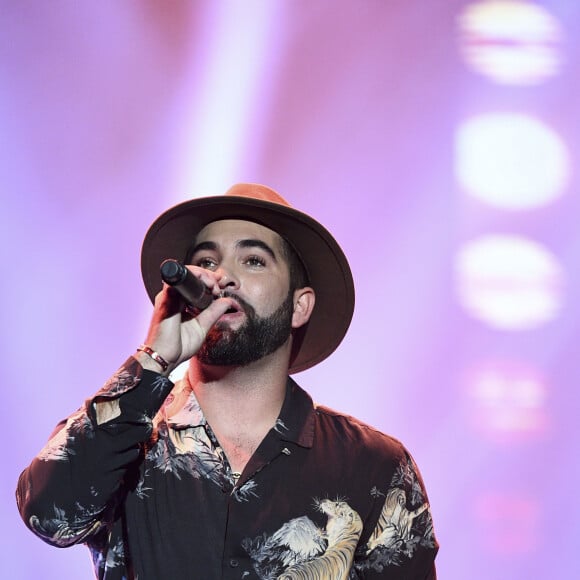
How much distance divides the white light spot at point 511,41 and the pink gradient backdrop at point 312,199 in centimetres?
4

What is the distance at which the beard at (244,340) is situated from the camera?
2.20m

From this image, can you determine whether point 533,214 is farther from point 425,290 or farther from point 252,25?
point 252,25

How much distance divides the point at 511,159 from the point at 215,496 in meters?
1.62

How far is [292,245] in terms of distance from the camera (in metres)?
2.50

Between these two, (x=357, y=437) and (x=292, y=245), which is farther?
(x=292, y=245)

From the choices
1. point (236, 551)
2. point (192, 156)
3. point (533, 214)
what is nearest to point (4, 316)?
point (192, 156)

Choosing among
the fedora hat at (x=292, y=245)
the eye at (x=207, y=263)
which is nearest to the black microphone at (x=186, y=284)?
the eye at (x=207, y=263)

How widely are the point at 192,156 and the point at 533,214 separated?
110 cm

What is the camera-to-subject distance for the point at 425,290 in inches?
120

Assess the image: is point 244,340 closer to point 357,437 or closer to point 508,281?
point 357,437

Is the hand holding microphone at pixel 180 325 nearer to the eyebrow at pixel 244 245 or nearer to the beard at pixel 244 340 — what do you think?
the beard at pixel 244 340

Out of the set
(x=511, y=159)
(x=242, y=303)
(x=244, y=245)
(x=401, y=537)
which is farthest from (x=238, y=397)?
(x=511, y=159)

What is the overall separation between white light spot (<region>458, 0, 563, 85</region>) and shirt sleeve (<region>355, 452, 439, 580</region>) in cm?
144

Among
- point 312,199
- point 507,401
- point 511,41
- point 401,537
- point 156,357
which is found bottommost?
point 401,537
